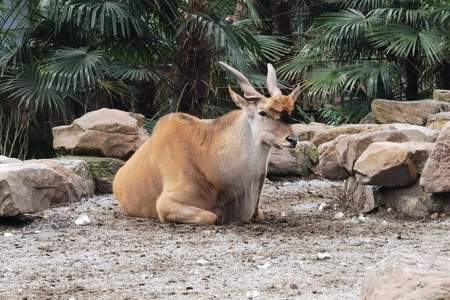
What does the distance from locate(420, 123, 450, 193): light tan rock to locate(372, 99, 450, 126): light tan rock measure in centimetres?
453

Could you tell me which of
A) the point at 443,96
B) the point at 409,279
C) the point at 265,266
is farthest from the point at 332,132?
the point at 409,279

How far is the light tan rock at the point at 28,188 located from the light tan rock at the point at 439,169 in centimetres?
278

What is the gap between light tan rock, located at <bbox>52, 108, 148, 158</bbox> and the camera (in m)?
9.42

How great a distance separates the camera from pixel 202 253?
557cm

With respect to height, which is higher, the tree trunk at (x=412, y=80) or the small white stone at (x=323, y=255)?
the small white stone at (x=323, y=255)

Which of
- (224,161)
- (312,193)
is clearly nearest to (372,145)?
(224,161)

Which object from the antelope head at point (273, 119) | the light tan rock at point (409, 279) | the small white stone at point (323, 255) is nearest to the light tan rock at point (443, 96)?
the antelope head at point (273, 119)

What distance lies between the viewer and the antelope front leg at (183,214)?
22.0 ft

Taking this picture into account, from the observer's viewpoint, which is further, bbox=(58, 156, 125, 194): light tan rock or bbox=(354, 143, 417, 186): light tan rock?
bbox=(58, 156, 125, 194): light tan rock

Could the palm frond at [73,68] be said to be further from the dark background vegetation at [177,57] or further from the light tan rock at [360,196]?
the light tan rock at [360,196]

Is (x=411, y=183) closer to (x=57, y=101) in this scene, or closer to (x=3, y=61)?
(x=57, y=101)

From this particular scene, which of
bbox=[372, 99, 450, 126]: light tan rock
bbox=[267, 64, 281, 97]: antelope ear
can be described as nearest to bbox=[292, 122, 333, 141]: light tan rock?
bbox=[372, 99, 450, 126]: light tan rock

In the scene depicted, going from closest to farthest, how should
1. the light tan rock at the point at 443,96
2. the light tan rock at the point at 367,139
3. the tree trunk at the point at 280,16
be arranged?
the light tan rock at the point at 367,139, the light tan rock at the point at 443,96, the tree trunk at the point at 280,16

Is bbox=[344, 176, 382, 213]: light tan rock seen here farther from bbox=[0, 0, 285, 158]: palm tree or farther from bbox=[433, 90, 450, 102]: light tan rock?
bbox=[433, 90, 450, 102]: light tan rock
